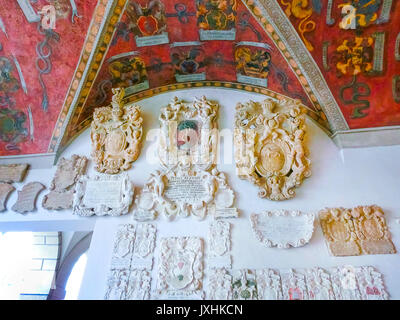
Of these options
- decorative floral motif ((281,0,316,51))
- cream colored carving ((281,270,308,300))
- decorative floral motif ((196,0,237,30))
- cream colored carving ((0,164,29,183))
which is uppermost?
decorative floral motif ((196,0,237,30))

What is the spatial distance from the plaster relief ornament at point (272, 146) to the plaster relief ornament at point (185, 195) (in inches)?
22.1

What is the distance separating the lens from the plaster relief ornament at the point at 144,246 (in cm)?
475

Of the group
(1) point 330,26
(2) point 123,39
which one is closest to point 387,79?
(1) point 330,26

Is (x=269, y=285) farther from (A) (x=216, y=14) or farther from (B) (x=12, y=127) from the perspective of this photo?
(B) (x=12, y=127)

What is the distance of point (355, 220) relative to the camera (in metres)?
4.66

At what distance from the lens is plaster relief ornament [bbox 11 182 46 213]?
558 cm

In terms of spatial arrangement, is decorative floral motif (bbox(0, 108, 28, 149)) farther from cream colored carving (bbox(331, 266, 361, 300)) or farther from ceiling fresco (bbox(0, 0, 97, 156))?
cream colored carving (bbox(331, 266, 361, 300))

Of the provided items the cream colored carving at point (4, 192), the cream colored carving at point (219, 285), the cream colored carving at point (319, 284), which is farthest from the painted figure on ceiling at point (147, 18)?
the cream colored carving at point (319, 284)

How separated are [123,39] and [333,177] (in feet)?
16.0

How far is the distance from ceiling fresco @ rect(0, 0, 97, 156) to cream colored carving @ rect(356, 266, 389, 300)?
634 centimetres

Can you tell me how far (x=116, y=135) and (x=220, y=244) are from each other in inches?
125

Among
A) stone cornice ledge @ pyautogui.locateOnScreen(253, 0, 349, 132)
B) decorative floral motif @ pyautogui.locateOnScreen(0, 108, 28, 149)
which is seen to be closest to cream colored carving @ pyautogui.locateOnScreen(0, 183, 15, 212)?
decorative floral motif @ pyautogui.locateOnScreen(0, 108, 28, 149)

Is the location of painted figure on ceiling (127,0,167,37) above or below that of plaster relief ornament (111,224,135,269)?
above

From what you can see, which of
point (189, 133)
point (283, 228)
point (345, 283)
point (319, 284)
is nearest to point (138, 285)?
point (283, 228)
